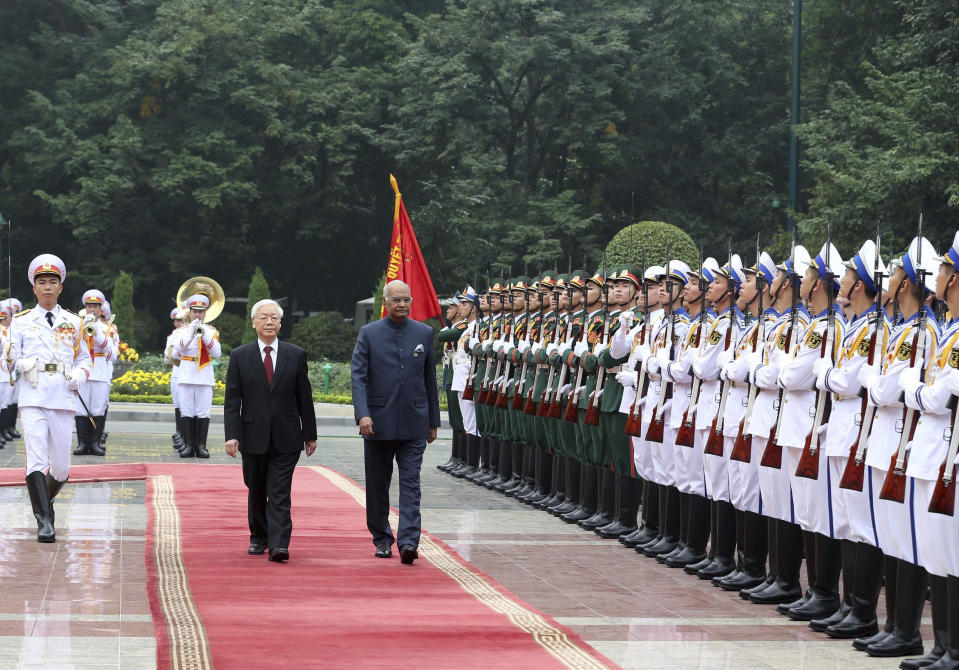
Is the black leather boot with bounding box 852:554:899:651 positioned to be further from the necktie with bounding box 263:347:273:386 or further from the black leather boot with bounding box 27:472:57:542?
the black leather boot with bounding box 27:472:57:542

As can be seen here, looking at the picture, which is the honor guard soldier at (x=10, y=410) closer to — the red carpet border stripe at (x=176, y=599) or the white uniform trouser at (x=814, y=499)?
the red carpet border stripe at (x=176, y=599)

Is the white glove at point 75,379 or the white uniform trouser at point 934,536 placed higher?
the white glove at point 75,379

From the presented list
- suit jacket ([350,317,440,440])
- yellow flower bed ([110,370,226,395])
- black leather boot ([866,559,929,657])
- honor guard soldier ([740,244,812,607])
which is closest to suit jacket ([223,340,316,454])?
suit jacket ([350,317,440,440])

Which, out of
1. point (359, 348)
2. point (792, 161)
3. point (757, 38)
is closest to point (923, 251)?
point (359, 348)

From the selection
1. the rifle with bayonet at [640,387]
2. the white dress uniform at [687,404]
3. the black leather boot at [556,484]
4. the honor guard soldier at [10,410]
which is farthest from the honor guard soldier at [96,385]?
the white dress uniform at [687,404]

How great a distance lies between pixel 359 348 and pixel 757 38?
3287cm

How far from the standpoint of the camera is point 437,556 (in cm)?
1053

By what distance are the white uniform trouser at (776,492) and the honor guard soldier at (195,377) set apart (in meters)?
10.9

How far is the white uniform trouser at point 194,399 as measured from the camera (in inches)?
742

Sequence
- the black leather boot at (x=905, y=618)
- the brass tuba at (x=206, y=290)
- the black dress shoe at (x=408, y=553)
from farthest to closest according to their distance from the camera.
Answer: the brass tuba at (x=206, y=290)
the black dress shoe at (x=408, y=553)
the black leather boot at (x=905, y=618)

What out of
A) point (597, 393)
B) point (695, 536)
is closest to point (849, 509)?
point (695, 536)

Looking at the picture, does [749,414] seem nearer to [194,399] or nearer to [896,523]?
[896,523]

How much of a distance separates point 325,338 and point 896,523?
113 ft

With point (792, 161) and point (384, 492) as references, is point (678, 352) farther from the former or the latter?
point (792, 161)
